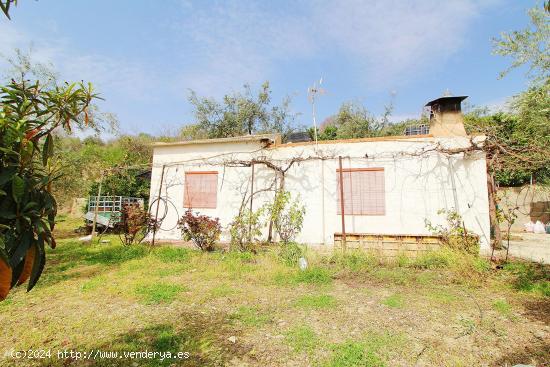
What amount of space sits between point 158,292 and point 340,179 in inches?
231

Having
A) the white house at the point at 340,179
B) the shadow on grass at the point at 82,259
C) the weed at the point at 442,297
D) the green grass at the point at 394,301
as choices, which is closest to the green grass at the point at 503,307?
the weed at the point at 442,297

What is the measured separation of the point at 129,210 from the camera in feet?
30.6

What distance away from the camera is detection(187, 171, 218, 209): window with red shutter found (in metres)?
10.8

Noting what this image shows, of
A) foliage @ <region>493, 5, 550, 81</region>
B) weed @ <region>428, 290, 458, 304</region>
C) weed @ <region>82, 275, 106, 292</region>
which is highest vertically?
foliage @ <region>493, 5, 550, 81</region>

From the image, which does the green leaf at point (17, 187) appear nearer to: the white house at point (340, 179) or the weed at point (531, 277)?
the weed at point (531, 277)

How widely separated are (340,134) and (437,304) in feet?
63.4

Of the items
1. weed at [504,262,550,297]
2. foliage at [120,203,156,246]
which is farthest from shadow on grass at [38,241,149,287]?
weed at [504,262,550,297]

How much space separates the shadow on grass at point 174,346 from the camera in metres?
2.97

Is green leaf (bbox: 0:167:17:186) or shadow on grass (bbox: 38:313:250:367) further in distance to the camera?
shadow on grass (bbox: 38:313:250:367)

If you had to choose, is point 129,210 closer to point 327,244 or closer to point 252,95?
point 327,244

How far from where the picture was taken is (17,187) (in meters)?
1.53

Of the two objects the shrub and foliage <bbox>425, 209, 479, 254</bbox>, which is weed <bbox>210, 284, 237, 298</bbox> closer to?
the shrub

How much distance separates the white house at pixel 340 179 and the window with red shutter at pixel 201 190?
0.04 m

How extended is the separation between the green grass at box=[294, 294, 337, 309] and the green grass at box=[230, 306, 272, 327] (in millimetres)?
618
